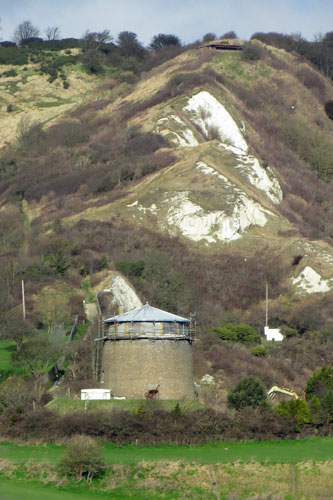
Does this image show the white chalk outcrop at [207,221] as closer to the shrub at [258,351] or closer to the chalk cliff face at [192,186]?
the chalk cliff face at [192,186]

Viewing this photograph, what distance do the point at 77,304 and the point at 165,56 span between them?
77.1 metres

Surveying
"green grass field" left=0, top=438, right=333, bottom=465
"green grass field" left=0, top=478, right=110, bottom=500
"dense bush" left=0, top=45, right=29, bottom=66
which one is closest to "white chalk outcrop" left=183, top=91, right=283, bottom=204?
"dense bush" left=0, top=45, right=29, bottom=66

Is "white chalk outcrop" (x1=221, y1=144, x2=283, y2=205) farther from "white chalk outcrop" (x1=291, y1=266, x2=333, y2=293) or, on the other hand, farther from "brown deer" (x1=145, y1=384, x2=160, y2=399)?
"brown deer" (x1=145, y1=384, x2=160, y2=399)

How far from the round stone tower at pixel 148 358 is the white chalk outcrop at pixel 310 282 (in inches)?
1271

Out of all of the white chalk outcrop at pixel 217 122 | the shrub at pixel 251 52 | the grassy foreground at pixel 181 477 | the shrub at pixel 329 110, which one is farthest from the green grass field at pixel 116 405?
the shrub at pixel 251 52

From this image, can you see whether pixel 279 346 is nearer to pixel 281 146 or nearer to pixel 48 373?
pixel 48 373

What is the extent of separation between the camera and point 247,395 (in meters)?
48.8

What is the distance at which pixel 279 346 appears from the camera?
70875mm

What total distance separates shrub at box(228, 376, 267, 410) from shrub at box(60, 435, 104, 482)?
38.7ft

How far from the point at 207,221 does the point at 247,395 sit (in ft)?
139

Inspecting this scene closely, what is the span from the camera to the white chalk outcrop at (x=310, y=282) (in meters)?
82.0

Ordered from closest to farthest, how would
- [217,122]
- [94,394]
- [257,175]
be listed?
[94,394] < [257,175] < [217,122]

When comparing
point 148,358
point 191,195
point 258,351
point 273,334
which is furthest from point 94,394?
point 191,195

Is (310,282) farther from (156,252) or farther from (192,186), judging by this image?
(192,186)
